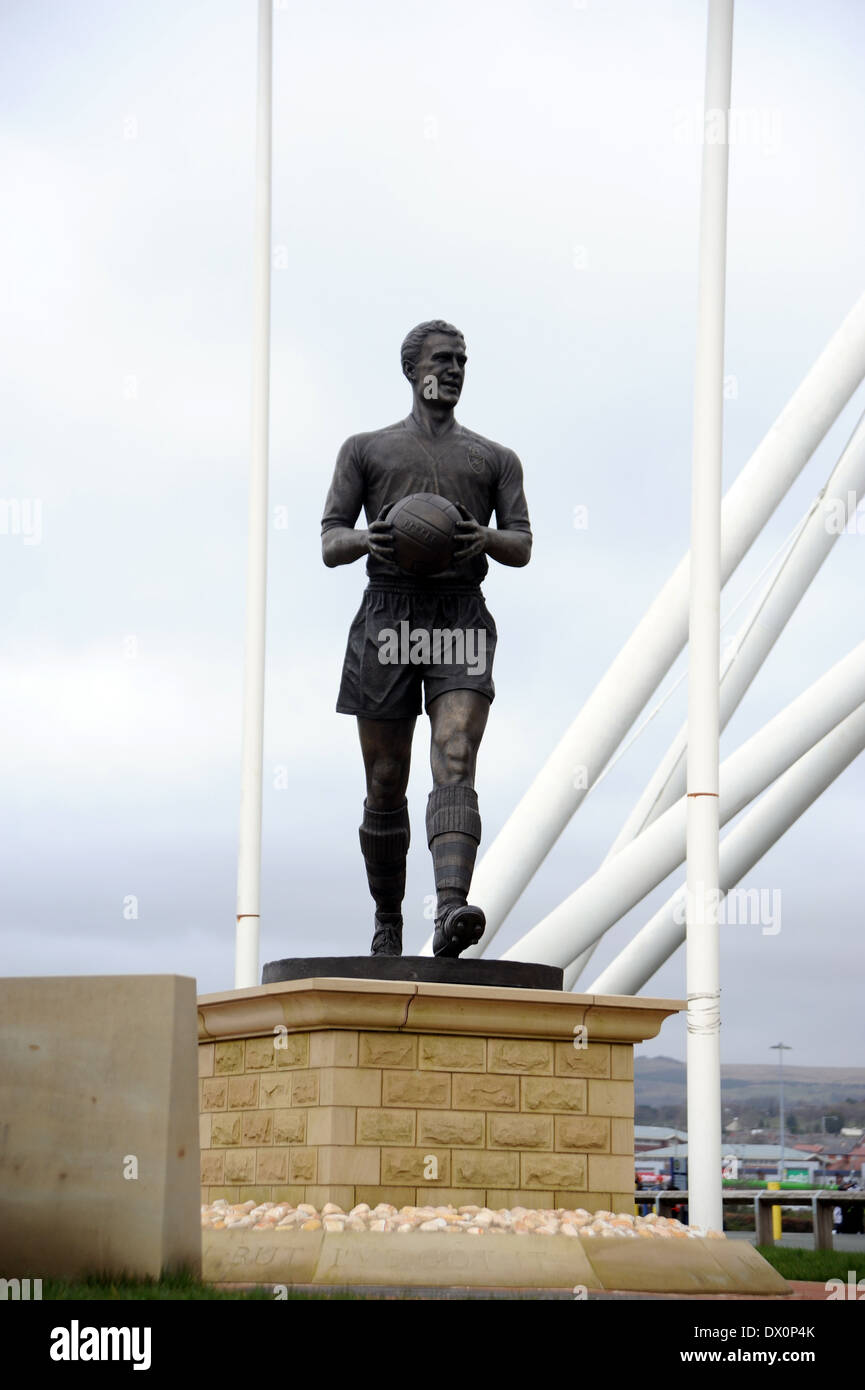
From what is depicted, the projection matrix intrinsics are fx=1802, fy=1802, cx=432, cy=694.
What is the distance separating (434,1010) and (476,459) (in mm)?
3020

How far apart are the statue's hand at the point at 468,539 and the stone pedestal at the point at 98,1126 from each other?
10.9ft

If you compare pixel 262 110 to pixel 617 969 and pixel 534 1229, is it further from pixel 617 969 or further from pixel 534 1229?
pixel 534 1229

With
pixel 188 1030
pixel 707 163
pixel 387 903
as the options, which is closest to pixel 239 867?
pixel 387 903

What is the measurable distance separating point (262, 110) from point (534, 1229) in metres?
10.9

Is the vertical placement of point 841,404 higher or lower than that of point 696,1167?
higher

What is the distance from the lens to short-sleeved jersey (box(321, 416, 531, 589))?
9.73 m

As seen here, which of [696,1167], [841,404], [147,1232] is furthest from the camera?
[841,404]

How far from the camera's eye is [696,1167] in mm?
11148

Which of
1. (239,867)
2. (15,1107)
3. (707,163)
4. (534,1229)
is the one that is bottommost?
(534,1229)

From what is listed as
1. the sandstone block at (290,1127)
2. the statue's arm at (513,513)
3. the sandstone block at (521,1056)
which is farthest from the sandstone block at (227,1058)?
the statue's arm at (513,513)

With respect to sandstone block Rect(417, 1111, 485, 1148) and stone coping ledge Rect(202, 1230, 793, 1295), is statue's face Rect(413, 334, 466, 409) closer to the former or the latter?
sandstone block Rect(417, 1111, 485, 1148)

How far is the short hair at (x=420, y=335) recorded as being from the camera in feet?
32.2

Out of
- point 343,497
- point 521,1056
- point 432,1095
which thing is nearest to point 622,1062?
point 521,1056

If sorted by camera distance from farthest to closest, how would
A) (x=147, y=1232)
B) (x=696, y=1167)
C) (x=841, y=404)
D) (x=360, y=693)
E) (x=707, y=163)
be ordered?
1. (x=841, y=404)
2. (x=707, y=163)
3. (x=696, y=1167)
4. (x=360, y=693)
5. (x=147, y=1232)
